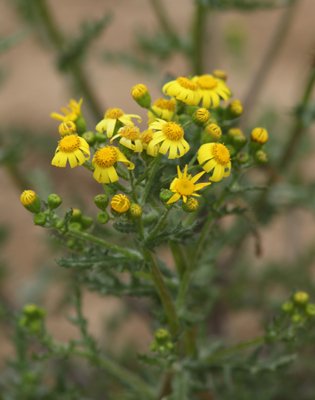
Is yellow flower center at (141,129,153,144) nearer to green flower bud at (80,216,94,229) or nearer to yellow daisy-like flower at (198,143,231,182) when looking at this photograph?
yellow daisy-like flower at (198,143,231,182)

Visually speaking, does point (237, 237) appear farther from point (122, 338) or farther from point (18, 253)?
point (18, 253)

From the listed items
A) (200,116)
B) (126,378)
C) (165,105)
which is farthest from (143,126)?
(126,378)

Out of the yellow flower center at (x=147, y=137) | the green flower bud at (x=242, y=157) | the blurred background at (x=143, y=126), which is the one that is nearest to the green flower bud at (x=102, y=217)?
the yellow flower center at (x=147, y=137)

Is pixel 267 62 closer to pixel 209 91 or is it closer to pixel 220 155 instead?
pixel 209 91

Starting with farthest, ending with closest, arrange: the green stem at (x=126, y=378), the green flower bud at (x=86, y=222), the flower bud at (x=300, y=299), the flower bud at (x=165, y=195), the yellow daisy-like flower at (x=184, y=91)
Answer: the green stem at (x=126, y=378) < the flower bud at (x=300, y=299) < the green flower bud at (x=86, y=222) < the yellow daisy-like flower at (x=184, y=91) < the flower bud at (x=165, y=195)

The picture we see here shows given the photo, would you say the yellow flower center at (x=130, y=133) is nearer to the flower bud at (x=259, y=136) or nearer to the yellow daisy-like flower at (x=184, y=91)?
the yellow daisy-like flower at (x=184, y=91)

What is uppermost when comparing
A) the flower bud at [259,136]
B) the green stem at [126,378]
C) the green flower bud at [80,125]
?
the flower bud at [259,136]
